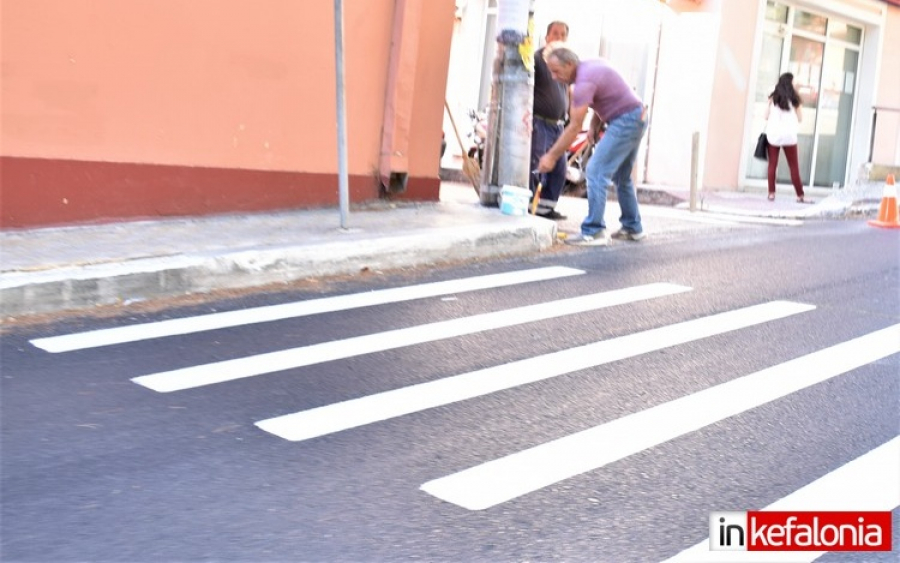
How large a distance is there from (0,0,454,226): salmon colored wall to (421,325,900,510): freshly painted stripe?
4824mm

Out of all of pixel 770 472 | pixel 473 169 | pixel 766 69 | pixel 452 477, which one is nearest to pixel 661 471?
pixel 770 472

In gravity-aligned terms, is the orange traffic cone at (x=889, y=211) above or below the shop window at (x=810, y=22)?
below

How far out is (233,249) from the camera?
7.18 m

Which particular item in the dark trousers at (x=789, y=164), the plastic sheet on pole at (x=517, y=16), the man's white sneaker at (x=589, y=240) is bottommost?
the man's white sneaker at (x=589, y=240)

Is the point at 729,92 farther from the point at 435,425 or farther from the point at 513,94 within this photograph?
the point at 435,425

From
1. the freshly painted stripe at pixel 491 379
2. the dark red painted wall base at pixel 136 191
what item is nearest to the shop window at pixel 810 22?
the dark red painted wall base at pixel 136 191

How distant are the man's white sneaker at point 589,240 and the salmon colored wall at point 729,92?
769 cm

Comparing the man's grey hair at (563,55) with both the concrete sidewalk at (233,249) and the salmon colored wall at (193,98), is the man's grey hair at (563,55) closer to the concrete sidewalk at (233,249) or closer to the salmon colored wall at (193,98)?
the concrete sidewalk at (233,249)

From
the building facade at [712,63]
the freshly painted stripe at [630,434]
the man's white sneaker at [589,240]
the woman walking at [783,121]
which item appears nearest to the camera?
the freshly painted stripe at [630,434]

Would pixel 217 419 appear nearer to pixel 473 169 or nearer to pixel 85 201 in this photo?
pixel 85 201

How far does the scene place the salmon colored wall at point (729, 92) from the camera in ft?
55.0

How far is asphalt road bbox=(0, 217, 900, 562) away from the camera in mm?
3299

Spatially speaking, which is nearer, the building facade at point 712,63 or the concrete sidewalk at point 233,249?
the concrete sidewalk at point 233,249

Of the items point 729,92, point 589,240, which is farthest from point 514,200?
point 729,92
